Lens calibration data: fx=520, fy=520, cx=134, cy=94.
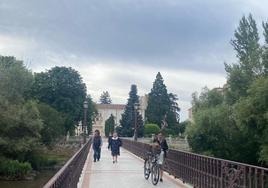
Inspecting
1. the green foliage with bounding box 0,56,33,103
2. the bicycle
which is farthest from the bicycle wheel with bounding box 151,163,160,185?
the green foliage with bounding box 0,56,33,103

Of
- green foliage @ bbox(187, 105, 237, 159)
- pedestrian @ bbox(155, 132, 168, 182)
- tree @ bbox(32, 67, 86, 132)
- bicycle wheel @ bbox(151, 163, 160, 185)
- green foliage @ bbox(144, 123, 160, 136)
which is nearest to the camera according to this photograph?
bicycle wheel @ bbox(151, 163, 160, 185)

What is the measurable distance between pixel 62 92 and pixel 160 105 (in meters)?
35.9

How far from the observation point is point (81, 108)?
85000 mm

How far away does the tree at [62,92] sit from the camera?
271 feet

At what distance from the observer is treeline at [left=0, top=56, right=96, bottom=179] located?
49.2m

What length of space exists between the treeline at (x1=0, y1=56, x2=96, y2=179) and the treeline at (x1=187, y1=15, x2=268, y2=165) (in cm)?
1589

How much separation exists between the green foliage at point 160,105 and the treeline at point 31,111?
20626 millimetres

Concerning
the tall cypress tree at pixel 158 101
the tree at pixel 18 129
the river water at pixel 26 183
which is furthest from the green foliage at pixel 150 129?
the river water at pixel 26 183

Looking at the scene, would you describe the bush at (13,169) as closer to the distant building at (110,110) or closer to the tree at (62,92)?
the tree at (62,92)

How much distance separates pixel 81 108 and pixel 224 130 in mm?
41169

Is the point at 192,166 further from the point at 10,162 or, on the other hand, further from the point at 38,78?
the point at 38,78

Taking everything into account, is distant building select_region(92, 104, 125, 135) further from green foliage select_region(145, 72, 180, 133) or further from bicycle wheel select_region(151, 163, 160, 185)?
bicycle wheel select_region(151, 163, 160, 185)

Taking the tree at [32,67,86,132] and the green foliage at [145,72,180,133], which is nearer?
the tree at [32,67,86,132]

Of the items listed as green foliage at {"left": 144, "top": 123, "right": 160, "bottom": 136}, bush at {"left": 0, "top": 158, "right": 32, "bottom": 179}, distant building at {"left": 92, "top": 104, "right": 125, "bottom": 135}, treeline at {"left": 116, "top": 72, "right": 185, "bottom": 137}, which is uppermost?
distant building at {"left": 92, "top": 104, "right": 125, "bottom": 135}
